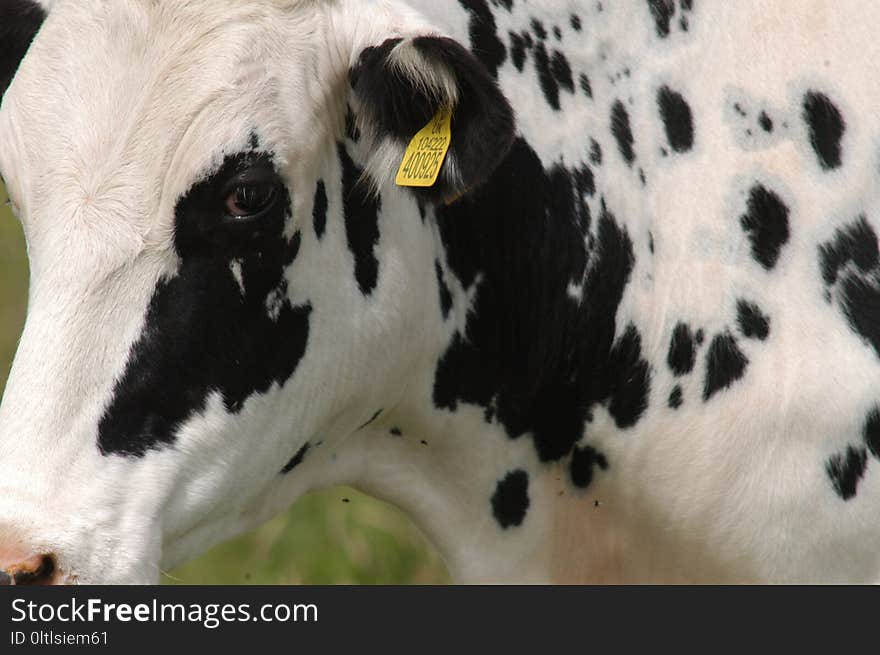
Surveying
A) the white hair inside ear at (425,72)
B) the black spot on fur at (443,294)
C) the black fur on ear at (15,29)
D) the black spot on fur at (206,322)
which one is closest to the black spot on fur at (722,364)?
the black spot on fur at (443,294)

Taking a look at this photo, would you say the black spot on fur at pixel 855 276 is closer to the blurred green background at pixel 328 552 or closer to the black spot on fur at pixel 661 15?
the black spot on fur at pixel 661 15

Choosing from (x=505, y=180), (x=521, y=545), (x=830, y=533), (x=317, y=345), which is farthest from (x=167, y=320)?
(x=830, y=533)

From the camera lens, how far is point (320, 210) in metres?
2.68

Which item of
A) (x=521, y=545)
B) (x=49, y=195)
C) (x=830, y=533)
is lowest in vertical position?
(x=521, y=545)

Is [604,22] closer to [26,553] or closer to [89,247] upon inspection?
[89,247]

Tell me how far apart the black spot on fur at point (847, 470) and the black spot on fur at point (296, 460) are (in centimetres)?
109

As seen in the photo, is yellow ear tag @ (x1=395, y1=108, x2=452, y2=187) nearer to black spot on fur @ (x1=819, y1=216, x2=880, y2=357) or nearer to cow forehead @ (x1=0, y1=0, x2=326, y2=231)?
cow forehead @ (x1=0, y1=0, x2=326, y2=231)

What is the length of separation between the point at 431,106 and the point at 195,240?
520 mm

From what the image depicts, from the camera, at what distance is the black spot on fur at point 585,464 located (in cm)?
309

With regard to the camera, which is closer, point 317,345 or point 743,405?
point 317,345

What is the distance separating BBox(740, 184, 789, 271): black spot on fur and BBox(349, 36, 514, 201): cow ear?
2.28ft

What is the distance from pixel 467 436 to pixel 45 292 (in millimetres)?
1032

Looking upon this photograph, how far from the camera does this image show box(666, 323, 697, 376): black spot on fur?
3.00 metres

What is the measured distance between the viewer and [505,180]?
9.66 ft
